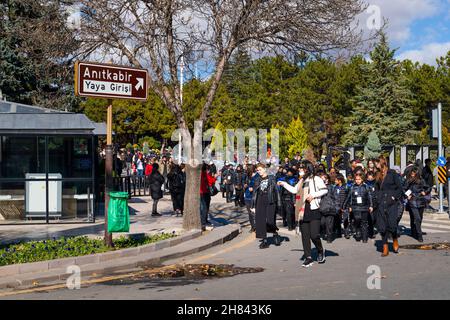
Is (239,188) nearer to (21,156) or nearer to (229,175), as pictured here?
(229,175)

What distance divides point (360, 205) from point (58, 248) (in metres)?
6.61

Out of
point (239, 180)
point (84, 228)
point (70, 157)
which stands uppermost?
point (70, 157)

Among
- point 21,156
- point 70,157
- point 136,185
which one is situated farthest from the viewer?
point 136,185

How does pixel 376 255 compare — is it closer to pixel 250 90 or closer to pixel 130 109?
pixel 250 90

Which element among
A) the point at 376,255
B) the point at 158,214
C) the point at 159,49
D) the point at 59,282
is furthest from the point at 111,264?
the point at 158,214

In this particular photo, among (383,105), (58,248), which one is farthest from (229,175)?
(383,105)

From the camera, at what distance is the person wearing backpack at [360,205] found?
14695 mm

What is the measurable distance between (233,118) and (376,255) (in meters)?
47.6

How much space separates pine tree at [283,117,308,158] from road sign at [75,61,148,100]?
131ft

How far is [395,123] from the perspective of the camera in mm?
51406

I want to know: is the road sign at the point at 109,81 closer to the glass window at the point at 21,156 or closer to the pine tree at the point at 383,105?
the glass window at the point at 21,156

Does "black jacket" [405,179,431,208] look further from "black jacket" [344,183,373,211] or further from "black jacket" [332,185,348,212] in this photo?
"black jacket" [332,185,348,212]

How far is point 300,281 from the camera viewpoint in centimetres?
950
